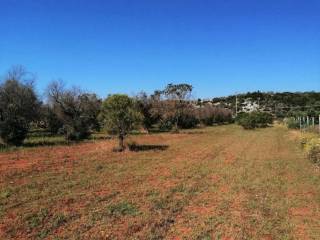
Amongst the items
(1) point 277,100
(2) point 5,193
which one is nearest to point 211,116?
(1) point 277,100

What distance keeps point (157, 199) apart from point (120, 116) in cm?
1362

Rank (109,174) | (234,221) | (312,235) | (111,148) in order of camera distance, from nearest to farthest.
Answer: (312,235) < (234,221) < (109,174) < (111,148)

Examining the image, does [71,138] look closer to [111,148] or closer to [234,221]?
[111,148]

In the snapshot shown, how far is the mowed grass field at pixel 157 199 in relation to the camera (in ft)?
24.3

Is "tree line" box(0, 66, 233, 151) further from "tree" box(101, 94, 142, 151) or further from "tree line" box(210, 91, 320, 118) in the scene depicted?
"tree line" box(210, 91, 320, 118)

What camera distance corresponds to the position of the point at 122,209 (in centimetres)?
883

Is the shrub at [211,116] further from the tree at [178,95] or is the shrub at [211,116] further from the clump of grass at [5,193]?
the clump of grass at [5,193]

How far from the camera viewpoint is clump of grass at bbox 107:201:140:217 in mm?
8484

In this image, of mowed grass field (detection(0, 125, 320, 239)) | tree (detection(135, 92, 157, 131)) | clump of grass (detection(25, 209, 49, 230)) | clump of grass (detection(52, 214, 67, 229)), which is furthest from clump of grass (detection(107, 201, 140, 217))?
tree (detection(135, 92, 157, 131))

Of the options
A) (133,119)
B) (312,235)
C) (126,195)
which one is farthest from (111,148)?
(312,235)

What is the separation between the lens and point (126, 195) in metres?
10.3

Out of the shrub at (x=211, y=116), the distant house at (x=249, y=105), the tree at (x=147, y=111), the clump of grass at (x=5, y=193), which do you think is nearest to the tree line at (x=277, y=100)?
the distant house at (x=249, y=105)

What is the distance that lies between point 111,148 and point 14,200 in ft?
41.5

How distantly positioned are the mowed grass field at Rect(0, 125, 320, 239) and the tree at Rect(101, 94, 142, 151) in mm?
5626
